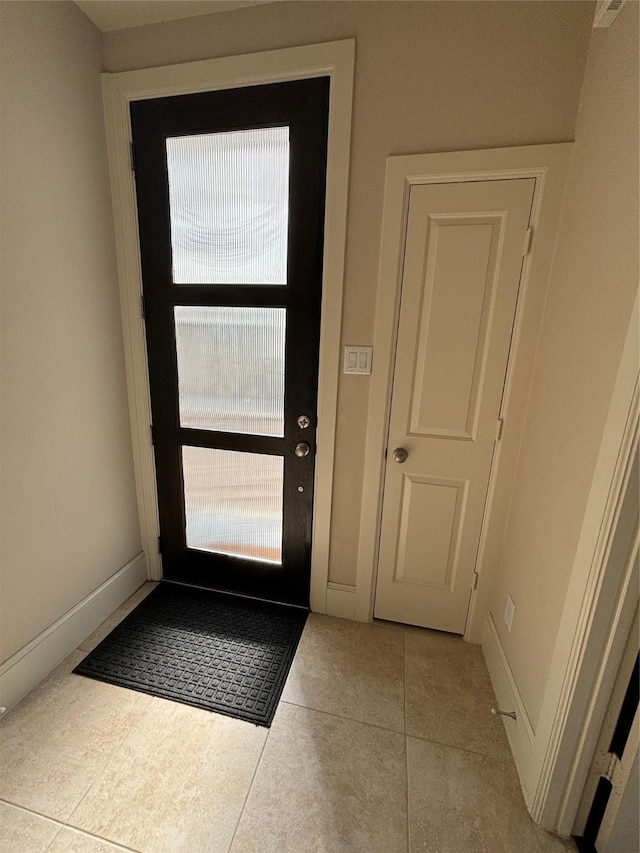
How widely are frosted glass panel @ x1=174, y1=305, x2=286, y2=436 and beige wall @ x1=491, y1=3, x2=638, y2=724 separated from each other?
1069 millimetres

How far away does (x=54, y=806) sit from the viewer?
43.6 inches

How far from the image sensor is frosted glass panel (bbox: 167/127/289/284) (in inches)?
59.1

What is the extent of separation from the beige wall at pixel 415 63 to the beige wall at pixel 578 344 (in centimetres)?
12

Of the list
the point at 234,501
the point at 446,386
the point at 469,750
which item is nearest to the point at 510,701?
the point at 469,750

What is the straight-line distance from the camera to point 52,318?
146 cm

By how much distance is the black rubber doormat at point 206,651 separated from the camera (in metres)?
1.47

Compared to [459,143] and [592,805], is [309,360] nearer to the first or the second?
[459,143]

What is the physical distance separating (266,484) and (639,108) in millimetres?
1788

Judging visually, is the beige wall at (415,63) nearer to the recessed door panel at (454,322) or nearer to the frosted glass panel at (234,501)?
the recessed door panel at (454,322)

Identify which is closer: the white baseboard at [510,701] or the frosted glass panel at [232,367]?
the white baseboard at [510,701]

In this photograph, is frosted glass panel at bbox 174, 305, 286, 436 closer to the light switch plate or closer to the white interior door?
the light switch plate

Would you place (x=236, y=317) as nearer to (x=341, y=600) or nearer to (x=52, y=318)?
(x=52, y=318)

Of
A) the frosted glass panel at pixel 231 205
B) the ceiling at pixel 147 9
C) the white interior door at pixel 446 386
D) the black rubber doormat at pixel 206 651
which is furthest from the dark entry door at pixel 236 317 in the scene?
the white interior door at pixel 446 386

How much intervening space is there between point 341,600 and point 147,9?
265 centimetres
